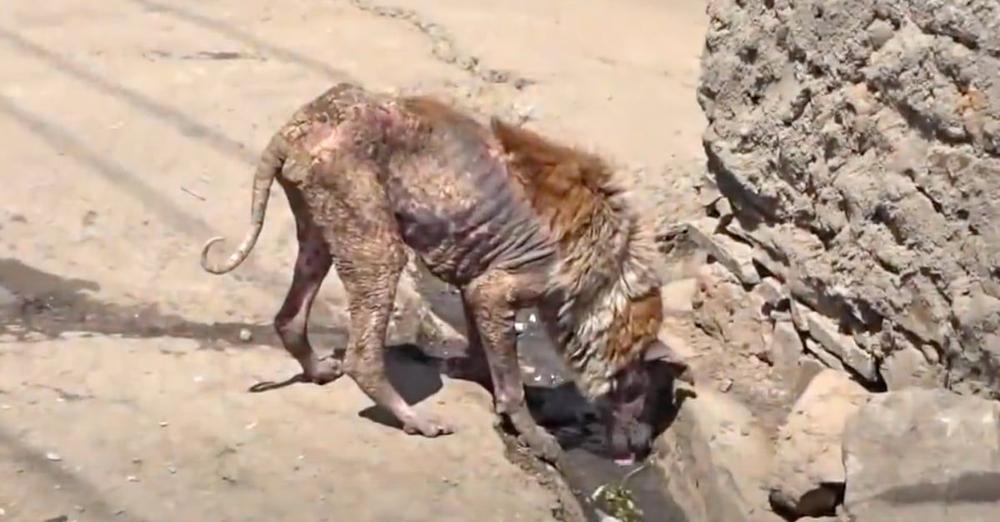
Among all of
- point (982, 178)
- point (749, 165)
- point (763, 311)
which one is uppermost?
point (982, 178)

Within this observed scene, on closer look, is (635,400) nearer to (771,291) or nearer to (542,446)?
(542,446)

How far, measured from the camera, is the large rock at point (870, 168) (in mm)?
4664

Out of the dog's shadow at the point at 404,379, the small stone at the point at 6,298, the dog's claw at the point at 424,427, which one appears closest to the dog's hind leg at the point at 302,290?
the dog's shadow at the point at 404,379

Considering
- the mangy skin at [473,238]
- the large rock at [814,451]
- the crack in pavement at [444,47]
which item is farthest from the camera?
the crack in pavement at [444,47]

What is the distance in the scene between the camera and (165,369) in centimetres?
562

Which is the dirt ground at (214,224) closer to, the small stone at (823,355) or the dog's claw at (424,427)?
the dog's claw at (424,427)

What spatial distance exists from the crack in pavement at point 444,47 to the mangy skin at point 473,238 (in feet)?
11.2

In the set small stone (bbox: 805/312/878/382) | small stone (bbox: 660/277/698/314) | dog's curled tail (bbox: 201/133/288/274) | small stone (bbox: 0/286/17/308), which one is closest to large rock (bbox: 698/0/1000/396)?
small stone (bbox: 805/312/878/382)

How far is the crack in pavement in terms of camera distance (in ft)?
29.2

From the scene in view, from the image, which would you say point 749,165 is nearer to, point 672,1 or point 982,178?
point 982,178

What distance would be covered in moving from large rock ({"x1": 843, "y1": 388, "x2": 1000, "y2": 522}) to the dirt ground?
1.02 meters

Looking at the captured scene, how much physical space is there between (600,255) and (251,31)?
5.14 m

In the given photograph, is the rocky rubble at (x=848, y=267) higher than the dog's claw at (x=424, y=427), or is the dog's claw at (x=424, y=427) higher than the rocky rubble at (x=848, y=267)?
the rocky rubble at (x=848, y=267)

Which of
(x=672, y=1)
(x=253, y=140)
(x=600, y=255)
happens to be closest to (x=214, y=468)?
(x=600, y=255)
